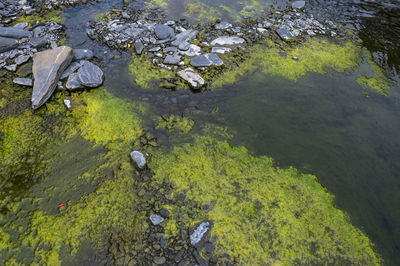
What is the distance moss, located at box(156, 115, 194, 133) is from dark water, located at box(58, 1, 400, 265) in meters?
0.25

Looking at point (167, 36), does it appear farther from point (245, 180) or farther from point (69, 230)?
point (69, 230)

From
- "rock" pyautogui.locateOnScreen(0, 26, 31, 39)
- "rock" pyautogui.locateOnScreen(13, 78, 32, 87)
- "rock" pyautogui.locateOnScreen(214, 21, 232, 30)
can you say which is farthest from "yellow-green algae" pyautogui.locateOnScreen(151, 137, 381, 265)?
"rock" pyautogui.locateOnScreen(0, 26, 31, 39)

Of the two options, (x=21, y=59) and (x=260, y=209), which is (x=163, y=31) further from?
(x=260, y=209)

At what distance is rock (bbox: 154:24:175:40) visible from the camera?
7.00 metres

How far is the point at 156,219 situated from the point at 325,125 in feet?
13.3

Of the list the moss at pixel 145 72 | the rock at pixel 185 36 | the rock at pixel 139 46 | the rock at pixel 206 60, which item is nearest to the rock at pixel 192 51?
the rock at pixel 206 60

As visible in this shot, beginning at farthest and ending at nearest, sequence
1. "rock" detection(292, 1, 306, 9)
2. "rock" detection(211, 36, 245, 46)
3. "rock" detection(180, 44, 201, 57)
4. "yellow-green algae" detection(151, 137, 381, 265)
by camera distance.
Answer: "rock" detection(292, 1, 306, 9) < "rock" detection(211, 36, 245, 46) < "rock" detection(180, 44, 201, 57) < "yellow-green algae" detection(151, 137, 381, 265)

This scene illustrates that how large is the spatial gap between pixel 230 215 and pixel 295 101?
340 cm

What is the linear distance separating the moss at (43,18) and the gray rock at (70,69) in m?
2.96

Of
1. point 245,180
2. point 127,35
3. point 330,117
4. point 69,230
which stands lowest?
point 69,230

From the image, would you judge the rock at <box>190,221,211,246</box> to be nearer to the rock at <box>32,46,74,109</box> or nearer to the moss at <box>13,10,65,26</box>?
the rock at <box>32,46,74,109</box>

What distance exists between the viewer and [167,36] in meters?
7.02

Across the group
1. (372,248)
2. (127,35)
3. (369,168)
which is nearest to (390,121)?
(369,168)

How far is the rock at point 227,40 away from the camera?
715cm
